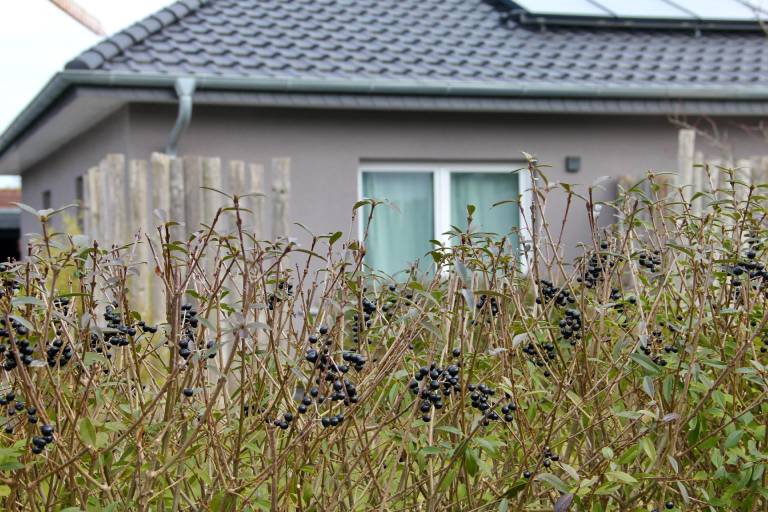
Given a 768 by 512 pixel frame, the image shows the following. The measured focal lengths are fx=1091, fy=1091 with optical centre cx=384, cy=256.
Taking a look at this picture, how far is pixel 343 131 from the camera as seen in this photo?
984 cm

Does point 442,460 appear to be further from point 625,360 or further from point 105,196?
point 105,196

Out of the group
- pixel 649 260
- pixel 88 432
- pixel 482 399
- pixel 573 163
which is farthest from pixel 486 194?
pixel 88 432

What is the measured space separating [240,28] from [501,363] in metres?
8.43

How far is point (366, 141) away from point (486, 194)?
1.27 metres

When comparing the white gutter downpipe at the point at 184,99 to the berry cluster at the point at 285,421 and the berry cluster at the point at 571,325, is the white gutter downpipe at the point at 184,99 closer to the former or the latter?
the berry cluster at the point at 571,325

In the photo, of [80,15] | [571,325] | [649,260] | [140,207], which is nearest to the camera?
[571,325]

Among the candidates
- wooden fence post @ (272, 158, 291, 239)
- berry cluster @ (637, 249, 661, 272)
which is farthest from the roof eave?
berry cluster @ (637, 249, 661, 272)

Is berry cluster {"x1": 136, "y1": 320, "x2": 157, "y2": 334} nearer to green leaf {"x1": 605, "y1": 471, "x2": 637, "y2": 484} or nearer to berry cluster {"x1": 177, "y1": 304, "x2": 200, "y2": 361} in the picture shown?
berry cluster {"x1": 177, "y1": 304, "x2": 200, "y2": 361}

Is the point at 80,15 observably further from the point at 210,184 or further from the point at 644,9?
the point at 644,9

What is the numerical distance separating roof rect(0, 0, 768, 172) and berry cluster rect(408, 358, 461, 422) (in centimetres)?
676

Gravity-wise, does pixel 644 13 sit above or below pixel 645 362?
above

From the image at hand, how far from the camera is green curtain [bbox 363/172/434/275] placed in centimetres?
999

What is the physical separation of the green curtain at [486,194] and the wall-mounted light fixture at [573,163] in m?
0.54

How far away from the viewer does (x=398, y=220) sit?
32.8ft
